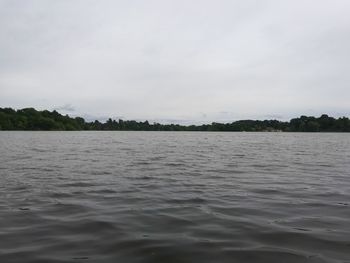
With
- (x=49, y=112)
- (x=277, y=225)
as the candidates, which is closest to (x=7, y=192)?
(x=277, y=225)

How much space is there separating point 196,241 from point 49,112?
183m

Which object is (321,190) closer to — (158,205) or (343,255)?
(158,205)

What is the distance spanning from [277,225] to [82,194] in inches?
255

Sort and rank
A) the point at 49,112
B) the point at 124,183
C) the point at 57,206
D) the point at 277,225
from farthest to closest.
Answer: the point at 49,112 → the point at 124,183 → the point at 57,206 → the point at 277,225

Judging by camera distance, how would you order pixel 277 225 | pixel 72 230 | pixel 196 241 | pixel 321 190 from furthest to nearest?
pixel 321 190 → pixel 277 225 → pixel 72 230 → pixel 196 241

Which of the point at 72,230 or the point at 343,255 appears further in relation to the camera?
the point at 72,230

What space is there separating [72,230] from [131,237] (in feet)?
4.57

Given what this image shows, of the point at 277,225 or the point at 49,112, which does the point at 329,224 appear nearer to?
the point at 277,225

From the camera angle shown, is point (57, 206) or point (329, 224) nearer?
point (329, 224)

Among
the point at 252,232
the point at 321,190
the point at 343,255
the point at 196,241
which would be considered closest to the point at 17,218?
the point at 196,241

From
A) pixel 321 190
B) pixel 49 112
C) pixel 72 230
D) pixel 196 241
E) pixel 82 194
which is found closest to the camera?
Result: pixel 196 241

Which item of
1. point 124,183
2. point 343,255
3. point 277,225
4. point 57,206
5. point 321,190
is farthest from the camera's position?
point 124,183

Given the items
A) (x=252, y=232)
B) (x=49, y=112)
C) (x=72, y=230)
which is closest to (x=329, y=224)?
(x=252, y=232)

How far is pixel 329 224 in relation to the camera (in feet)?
30.2
